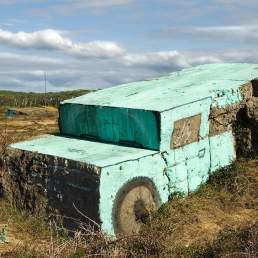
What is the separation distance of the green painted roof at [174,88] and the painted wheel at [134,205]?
119 centimetres

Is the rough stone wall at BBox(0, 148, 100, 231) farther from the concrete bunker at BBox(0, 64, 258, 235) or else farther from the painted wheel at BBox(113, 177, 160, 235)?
the painted wheel at BBox(113, 177, 160, 235)

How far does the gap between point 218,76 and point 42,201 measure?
14.9ft

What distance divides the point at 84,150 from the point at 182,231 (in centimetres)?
192

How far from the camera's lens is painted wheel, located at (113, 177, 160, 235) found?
5.80 m

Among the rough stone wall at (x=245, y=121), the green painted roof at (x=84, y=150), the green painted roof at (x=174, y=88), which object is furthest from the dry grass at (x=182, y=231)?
the green painted roof at (x=174, y=88)

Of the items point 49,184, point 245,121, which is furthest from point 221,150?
point 49,184

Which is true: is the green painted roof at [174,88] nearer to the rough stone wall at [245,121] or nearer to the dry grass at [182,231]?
the rough stone wall at [245,121]

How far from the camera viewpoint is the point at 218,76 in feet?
28.8

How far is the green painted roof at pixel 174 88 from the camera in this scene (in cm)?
699

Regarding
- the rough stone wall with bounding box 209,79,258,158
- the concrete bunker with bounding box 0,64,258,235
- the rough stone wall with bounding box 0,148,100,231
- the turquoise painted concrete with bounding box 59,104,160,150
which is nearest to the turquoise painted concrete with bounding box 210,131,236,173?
the concrete bunker with bounding box 0,64,258,235

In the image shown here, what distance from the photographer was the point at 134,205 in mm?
6059

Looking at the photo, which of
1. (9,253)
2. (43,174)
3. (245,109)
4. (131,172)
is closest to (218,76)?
(245,109)

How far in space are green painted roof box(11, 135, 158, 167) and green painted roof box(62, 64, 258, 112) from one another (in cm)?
69

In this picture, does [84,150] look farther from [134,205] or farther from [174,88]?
[174,88]
